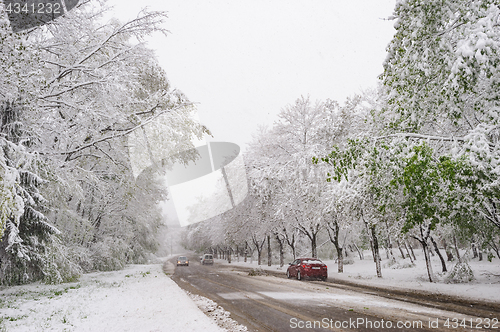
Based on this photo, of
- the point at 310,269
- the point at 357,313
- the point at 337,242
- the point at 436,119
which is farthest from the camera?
the point at 337,242

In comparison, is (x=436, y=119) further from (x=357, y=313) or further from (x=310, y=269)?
(x=310, y=269)

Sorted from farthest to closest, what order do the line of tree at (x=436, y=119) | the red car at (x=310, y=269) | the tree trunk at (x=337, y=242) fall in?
1. the tree trunk at (x=337, y=242)
2. the red car at (x=310, y=269)
3. the line of tree at (x=436, y=119)

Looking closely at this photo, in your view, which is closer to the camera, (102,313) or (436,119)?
(102,313)

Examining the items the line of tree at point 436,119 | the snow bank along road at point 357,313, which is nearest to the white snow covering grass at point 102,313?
the snow bank along road at point 357,313

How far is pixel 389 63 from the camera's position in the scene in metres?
8.80

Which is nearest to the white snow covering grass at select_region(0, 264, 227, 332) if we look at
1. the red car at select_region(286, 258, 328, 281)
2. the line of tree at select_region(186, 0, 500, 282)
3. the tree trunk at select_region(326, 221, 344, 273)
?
the line of tree at select_region(186, 0, 500, 282)

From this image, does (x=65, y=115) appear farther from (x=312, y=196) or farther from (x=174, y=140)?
(x=312, y=196)

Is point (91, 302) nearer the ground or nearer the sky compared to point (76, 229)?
nearer the ground

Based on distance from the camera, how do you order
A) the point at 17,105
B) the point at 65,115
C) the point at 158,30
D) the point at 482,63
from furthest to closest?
1. the point at 65,115
2. the point at 158,30
3. the point at 17,105
4. the point at 482,63

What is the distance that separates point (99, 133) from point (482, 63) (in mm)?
10624

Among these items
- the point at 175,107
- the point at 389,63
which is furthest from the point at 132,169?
the point at 389,63

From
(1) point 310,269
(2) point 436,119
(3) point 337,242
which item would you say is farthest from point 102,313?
(3) point 337,242

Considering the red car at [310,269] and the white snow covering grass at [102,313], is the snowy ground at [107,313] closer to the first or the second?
the white snow covering grass at [102,313]

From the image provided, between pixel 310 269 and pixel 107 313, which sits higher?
pixel 107 313
